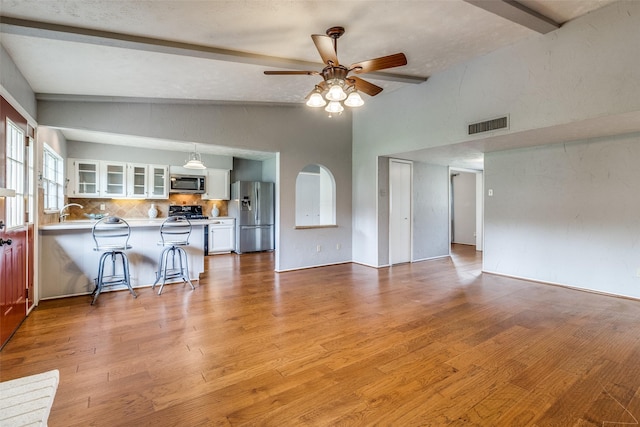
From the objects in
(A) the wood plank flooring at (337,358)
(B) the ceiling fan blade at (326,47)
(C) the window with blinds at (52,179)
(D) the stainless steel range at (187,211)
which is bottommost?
(A) the wood plank flooring at (337,358)

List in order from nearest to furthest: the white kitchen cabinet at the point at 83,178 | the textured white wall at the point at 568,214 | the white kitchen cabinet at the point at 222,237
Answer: the textured white wall at the point at 568,214, the white kitchen cabinet at the point at 83,178, the white kitchen cabinet at the point at 222,237

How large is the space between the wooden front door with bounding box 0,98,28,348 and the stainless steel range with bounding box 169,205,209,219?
13.1 ft

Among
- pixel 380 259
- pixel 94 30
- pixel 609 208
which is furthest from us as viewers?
pixel 380 259

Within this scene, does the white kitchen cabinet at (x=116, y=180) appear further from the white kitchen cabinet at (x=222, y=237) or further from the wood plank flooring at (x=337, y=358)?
the wood plank flooring at (x=337, y=358)

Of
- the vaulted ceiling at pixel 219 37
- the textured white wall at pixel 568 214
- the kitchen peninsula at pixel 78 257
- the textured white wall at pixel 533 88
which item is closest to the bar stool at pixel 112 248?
the kitchen peninsula at pixel 78 257

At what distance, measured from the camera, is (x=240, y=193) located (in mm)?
7402

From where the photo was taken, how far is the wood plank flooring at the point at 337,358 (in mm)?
1756

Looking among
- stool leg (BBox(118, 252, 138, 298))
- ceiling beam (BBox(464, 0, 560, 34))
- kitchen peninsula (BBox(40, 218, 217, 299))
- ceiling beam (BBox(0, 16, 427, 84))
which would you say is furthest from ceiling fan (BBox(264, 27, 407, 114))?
stool leg (BBox(118, 252, 138, 298))

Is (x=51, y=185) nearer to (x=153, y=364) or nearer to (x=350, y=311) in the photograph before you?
(x=153, y=364)

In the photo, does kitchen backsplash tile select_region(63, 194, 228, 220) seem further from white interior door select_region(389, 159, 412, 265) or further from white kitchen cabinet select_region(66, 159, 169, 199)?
white interior door select_region(389, 159, 412, 265)

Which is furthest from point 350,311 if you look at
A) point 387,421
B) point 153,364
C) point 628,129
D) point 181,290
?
point 628,129

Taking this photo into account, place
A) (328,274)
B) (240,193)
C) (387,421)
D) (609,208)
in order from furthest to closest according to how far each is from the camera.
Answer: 1. (240,193)
2. (328,274)
3. (609,208)
4. (387,421)

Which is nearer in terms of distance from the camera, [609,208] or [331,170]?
[609,208]

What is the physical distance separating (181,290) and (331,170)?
3.32 metres
